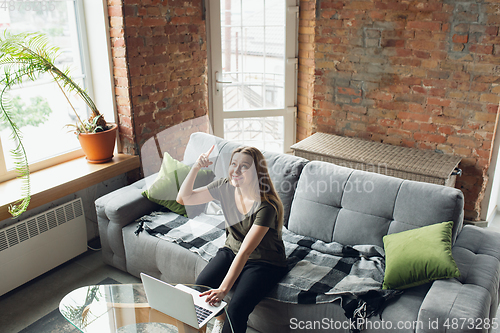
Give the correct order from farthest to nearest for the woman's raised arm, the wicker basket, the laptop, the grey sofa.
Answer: the wicker basket
the woman's raised arm
the grey sofa
the laptop

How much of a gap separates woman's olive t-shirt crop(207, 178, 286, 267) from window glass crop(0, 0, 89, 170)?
1.59 meters

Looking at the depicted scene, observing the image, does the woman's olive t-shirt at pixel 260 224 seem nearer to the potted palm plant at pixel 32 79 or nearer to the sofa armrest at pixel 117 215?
the sofa armrest at pixel 117 215

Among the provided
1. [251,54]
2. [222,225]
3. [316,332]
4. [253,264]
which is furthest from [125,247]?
[251,54]

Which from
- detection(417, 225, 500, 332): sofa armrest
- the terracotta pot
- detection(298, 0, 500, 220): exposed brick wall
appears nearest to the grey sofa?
detection(417, 225, 500, 332): sofa armrest

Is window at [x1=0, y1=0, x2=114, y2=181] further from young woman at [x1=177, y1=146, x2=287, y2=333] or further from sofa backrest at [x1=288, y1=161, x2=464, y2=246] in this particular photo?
sofa backrest at [x1=288, y1=161, x2=464, y2=246]

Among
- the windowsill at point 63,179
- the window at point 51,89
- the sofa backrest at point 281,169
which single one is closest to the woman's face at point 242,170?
the sofa backrest at point 281,169

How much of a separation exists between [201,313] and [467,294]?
1129mm

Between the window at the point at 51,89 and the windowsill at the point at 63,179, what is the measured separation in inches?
4.5

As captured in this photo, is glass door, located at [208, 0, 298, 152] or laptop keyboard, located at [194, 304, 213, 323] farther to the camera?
glass door, located at [208, 0, 298, 152]

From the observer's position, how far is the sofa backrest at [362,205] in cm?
213

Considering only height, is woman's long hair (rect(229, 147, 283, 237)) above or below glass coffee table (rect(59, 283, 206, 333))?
above

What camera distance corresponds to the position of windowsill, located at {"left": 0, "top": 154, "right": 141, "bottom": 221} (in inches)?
102

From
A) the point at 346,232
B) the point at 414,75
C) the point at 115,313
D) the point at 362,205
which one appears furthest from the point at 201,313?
the point at 414,75

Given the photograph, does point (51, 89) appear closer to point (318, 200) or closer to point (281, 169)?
point (281, 169)
